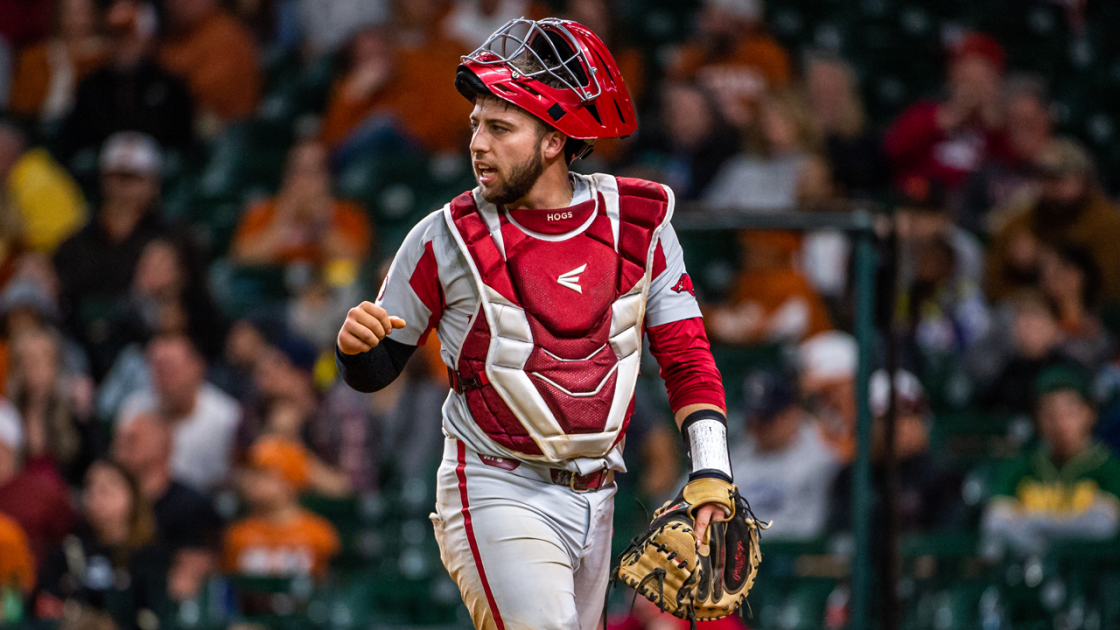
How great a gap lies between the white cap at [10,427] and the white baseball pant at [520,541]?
433 cm

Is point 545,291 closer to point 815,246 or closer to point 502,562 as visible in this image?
point 502,562

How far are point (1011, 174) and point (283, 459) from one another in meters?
4.57

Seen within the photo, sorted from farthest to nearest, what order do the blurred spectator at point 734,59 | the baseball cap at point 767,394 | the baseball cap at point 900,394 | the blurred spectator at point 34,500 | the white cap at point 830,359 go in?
the blurred spectator at point 734,59 < the white cap at point 830,359 < the baseball cap at point 767,394 < the blurred spectator at point 34,500 < the baseball cap at point 900,394

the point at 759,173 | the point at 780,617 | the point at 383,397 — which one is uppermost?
the point at 759,173

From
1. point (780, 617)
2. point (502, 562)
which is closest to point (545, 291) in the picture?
point (502, 562)

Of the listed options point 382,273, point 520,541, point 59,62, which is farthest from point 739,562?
point 59,62

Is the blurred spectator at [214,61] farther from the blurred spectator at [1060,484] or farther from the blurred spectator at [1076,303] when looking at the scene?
the blurred spectator at [1060,484]

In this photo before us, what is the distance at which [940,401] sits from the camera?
7.45m

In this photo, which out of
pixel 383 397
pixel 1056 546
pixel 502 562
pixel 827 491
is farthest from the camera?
pixel 383 397

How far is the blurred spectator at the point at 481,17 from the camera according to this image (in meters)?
9.05

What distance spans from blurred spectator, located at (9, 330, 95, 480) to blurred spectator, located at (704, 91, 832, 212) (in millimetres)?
3646

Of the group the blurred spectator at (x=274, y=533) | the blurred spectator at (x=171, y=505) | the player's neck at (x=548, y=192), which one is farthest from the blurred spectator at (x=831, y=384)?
the player's neck at (x=548, y=192)

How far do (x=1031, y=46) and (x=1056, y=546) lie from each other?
4694 mm

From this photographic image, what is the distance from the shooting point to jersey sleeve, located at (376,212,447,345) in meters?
3.19
